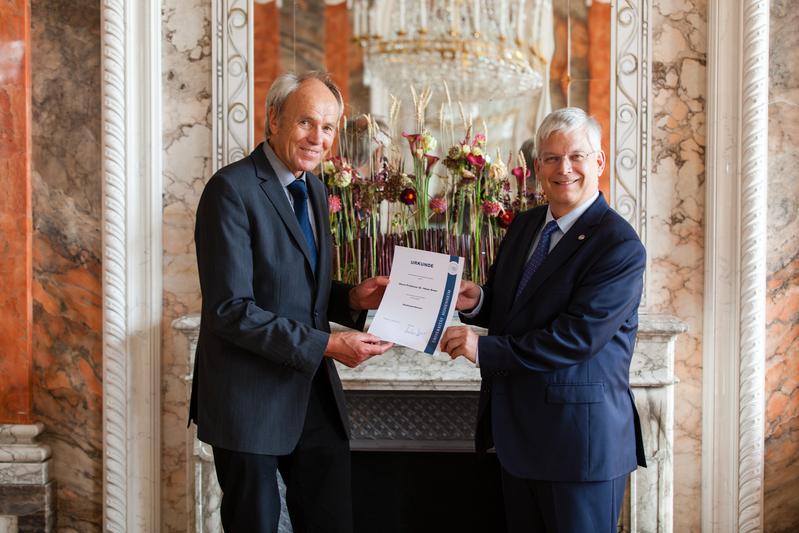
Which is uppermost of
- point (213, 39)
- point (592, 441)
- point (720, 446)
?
point (213, 39)

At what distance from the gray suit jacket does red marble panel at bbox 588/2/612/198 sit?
5.49ft

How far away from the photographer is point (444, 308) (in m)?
2.07

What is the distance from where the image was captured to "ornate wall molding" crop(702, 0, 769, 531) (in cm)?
302

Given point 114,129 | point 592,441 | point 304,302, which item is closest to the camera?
point 592,441

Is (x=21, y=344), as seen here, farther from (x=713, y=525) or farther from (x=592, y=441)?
(x=713, y=525)

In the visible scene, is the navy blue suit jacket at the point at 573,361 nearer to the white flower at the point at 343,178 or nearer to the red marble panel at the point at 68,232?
the white flower at the point at 343,178

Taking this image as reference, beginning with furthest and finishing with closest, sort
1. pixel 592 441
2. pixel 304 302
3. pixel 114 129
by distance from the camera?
pixel 114 129 < pixel 304 302 < pixel 592 441

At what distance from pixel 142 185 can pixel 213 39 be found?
69cm

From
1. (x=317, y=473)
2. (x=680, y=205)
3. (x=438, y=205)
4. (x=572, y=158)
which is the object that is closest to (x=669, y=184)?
(x=680, y=205)

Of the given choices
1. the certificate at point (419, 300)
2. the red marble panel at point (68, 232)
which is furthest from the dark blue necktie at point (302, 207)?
the red marble panel at point (68, 232)

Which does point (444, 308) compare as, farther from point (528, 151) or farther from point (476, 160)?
point (528, 151)

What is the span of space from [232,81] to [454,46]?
95cm

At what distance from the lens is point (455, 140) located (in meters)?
3.19

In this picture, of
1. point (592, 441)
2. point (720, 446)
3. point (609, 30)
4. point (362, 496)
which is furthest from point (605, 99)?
point (362, 496)
